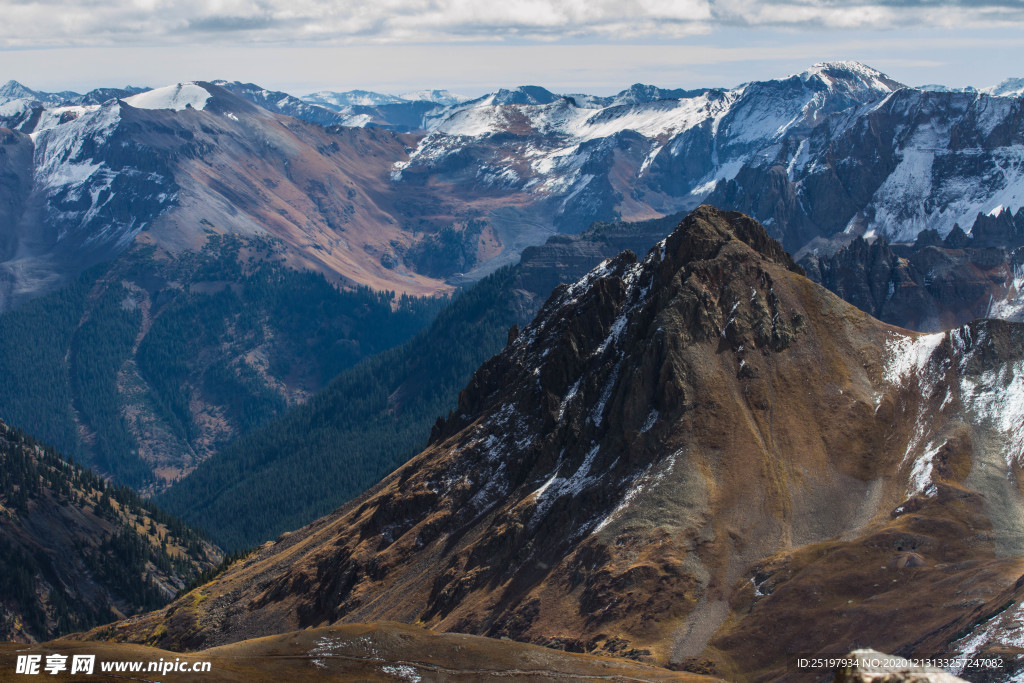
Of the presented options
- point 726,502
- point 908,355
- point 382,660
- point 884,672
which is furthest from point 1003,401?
point 884,672

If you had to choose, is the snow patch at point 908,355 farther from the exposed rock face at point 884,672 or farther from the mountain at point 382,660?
the exposed rock face at point 884,672

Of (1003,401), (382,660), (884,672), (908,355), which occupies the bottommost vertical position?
(382,660)

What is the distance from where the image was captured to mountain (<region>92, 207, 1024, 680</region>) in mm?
138375

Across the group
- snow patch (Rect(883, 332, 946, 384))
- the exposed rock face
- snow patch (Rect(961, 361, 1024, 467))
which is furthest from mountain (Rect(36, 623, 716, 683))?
snow patch (Rect(883, 332, 946, 384))

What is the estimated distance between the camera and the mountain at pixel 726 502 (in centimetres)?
13838

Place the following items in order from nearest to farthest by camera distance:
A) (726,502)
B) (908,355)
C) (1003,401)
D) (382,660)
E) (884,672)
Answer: (884,672)
(382,660)
(726,502)
(1003,401)
(908,355)

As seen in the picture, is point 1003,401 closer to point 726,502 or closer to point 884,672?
point 726,502

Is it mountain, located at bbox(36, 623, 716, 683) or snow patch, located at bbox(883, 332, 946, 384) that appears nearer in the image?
mountain, located at bbox(36, 623, 716, 683)

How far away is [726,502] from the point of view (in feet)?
531

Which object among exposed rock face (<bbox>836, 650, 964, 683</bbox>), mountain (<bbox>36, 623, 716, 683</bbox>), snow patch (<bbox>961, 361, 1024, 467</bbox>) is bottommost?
mountain (<bbox>36, 623, 716, 683</bbox>)

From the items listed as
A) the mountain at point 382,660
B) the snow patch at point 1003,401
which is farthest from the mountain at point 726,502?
the mountain at point 382,660

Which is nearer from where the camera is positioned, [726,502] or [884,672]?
[884,672]

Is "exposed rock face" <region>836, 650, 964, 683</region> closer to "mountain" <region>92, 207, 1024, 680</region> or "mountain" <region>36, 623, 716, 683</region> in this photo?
"mountain" <region>92, 207, 1024, 680</region>

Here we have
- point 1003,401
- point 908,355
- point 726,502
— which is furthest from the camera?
point 908,355
